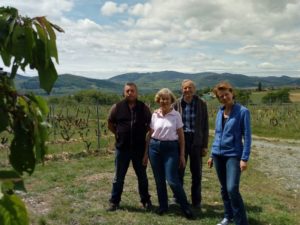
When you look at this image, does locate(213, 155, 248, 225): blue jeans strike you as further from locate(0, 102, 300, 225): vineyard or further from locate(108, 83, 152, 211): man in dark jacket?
locate(108, 83, 152, 211): man in dark jacket

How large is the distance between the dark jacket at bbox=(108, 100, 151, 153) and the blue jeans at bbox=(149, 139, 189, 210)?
21 centimetres

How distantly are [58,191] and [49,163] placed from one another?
11.7ft

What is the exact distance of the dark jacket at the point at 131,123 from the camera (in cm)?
620

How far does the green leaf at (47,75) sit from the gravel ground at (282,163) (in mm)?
8580

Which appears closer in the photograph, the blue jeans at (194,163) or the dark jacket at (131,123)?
the dark jacket at (131,123)

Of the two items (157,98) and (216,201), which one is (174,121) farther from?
(216,201)

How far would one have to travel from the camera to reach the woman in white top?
238 inches

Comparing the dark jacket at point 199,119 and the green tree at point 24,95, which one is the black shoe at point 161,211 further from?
the green tree at point 24,95

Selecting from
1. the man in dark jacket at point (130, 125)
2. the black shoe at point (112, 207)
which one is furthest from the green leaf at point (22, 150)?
the black shoe at point (112, 207)

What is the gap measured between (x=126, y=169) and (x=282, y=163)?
7.96m

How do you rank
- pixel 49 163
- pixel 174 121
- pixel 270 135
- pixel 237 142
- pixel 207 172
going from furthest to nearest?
1. pixel 270 135
2. pixel 49 163
3. pixel 207 172
4. pixel 174 121
5. pixel 237 142

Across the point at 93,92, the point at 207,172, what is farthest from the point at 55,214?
the point at 93,92

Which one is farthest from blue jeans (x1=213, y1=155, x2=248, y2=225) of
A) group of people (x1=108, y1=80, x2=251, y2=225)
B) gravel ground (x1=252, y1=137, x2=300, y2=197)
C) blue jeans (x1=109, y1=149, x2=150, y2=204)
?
gravel ground (x1=252, y1=137, x2=300, y2=197)

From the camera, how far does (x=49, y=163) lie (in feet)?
38.2
